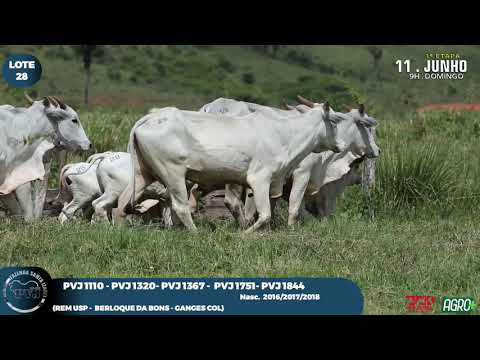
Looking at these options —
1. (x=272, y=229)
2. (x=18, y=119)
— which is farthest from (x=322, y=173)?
(x=18, y=119)

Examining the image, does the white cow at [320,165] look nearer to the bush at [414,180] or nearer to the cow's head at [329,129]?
the cow's head at [329,129]

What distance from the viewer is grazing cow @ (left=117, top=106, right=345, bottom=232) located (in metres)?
9.86

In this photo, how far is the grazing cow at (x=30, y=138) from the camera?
35.3 feet

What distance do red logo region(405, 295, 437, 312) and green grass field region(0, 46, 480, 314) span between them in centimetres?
8

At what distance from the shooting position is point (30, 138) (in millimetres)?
10828

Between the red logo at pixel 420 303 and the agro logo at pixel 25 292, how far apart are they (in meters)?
2.45

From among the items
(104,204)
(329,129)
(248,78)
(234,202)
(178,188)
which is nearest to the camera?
(178,188)

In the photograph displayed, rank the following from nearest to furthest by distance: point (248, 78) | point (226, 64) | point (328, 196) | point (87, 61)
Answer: point (328, 196)
point (87, 61)
point (226, 64)
point (248, 78)

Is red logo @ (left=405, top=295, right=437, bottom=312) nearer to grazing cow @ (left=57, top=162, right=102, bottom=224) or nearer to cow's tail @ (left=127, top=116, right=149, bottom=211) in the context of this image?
cow's tail @ (left=127, top=116, right=149, bottom=211)

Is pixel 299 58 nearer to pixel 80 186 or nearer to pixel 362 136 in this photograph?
pixel 362 136

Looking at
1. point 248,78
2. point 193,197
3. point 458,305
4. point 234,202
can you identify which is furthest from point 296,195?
point 248,78

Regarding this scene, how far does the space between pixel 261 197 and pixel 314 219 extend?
131cm

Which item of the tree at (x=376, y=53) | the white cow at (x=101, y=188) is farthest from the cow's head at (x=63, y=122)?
the tree at (x=376, y=53)

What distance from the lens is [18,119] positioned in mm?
10781
